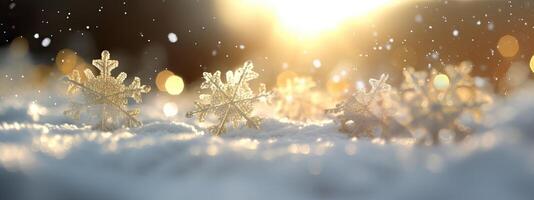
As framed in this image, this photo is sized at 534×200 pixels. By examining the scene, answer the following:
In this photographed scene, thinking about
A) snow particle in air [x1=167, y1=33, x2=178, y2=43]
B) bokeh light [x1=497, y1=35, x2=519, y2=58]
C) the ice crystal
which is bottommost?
the ice crystal

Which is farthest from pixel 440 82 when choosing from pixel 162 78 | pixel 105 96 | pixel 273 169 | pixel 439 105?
pixel 162 78

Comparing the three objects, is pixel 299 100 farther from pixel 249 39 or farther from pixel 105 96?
pixel 249 39

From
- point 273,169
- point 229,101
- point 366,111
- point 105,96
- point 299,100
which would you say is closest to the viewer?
point 273,169

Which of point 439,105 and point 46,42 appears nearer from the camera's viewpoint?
point 439,105

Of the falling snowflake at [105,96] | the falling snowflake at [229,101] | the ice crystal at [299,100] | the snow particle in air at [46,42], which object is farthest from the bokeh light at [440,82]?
the snow particle in air at [46,42]

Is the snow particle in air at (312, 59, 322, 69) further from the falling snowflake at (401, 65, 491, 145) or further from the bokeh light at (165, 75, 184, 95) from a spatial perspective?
the falling snowflake at (401, 65, 491, 145)

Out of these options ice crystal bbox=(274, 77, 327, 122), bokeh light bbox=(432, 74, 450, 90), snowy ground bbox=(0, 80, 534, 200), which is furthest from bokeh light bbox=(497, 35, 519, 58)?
snowy ground bbox=(0, 80, 534, 200)

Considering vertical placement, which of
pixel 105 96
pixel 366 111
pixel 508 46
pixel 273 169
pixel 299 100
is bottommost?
pixel 273 169
